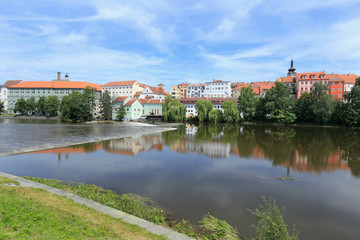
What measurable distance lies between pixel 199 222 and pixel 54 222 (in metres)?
4.45

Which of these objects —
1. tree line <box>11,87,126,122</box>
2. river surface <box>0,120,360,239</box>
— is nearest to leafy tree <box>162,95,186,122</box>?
tree line <box>11,87,126,122</box>

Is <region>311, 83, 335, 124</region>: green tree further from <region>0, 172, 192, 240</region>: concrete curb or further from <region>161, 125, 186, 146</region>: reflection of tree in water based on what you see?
<region>0, 172, 192, 240</region>: concrete curb

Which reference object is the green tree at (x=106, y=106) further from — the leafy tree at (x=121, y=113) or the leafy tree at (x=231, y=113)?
the leafy tree at (x=231, y=113)

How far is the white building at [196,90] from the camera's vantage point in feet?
370

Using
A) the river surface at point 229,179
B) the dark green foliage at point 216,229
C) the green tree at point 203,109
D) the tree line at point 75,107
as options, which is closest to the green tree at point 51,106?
the tree line at point 75,107

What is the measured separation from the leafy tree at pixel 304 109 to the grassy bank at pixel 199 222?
207 ft

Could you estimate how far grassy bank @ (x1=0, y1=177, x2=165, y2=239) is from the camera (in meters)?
4.83

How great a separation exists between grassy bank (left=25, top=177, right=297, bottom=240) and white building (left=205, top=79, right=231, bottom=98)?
9730 centimetres

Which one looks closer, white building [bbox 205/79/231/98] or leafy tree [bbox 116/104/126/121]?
leafy tree [bbox 116/104/126/121]

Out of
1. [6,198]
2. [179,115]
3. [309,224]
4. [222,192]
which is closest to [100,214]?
[6,198]

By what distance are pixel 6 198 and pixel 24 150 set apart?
1509cm

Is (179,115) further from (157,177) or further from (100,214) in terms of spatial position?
(100,214)

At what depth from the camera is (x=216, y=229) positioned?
7148 mm

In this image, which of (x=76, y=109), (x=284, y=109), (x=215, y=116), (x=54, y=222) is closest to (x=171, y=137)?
(x=54, y=222)
